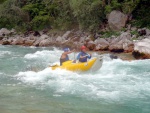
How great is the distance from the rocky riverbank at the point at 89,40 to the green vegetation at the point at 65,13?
0.82 m

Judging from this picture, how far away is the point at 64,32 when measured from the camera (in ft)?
81.9

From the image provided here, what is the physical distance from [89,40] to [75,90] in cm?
1183

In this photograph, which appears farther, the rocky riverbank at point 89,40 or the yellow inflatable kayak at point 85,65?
the rocky riverbank at point 89,40

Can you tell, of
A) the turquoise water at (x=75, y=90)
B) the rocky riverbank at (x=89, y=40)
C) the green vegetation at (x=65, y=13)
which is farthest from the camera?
the green vegetation at (x=65, y=13)

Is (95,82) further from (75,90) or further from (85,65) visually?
(85,65)

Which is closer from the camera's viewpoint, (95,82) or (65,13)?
(95,82)

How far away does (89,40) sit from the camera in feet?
69.1

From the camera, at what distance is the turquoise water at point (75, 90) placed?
7902mm

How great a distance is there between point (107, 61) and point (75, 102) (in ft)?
24.0

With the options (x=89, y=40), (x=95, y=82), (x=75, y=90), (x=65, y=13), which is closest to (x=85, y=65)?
(x=95, y=82)

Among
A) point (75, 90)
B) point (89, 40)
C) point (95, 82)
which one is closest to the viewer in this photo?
point (75, 90)

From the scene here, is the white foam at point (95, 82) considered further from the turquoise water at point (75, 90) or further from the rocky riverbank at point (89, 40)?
the rocky riverbank at point (89, 40)

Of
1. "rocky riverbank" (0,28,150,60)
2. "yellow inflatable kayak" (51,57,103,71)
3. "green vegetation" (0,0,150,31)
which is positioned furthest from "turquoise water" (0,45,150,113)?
"green vegetation" (0,0,150,31)

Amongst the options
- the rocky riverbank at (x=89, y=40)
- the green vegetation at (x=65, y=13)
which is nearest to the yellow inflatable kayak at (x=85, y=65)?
the rocky riverbank at (x=89, y=40)
